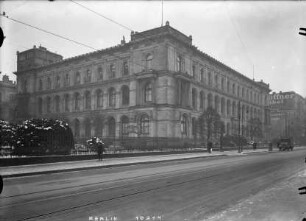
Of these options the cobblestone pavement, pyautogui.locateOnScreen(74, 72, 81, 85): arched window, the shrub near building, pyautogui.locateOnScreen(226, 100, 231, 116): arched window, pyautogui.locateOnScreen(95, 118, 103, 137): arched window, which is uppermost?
pyautogui.locateOnScreen(74, 72, 81, 85): arched window

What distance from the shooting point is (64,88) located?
64750mm

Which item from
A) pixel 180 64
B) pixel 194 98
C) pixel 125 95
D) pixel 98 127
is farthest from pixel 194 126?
pixel 98 127

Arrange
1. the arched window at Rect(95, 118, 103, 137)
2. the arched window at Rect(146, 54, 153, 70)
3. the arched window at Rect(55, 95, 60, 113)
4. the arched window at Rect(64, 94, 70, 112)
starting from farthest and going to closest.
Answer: the arched window at Rect(55, 95, 60, 113) < the arched window at Rect(64, 94, 70, 112) < the arched window at Rect(95, 118, 103, 137) < the arched window at Rect(146, 54, 153, 70)

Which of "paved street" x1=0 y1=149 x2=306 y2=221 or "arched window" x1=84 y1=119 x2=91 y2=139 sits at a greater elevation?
"arched window" x1=84 y1=119 x2=91 y2=139

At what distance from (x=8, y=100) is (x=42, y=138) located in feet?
167

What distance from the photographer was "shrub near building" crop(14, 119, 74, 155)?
21.1m

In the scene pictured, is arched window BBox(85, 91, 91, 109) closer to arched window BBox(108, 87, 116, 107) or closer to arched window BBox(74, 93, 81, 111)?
arched window BBox(74, 93, 81, 111)

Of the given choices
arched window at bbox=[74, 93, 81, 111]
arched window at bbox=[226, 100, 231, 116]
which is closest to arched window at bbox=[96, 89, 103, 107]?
arched window at bbox=[74, 93, 81, 111]

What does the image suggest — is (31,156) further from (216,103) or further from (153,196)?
(216,103)

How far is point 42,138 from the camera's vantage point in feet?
70.8

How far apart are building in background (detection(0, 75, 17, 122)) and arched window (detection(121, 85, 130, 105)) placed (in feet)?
65.4

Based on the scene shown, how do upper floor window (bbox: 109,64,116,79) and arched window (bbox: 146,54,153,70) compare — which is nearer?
arched window (bbox: 146,54,153,70)

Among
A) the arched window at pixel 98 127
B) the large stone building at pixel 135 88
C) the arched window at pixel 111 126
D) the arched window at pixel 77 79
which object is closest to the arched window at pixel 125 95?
the large stone building at pixel 135 88

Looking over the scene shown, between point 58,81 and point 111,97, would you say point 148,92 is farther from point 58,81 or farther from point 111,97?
point 58,81
